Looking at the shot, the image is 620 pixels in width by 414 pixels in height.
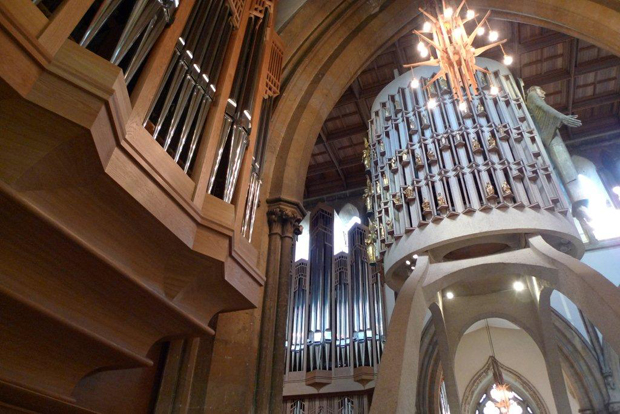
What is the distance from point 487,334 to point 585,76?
7.66 meters

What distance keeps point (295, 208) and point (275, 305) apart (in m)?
1.17

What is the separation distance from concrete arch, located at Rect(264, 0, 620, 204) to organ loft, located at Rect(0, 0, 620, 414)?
3 cm

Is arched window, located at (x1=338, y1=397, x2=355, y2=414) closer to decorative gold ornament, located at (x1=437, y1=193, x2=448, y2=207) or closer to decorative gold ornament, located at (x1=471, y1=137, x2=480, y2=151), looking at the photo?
decorative gold ornament, located at (x1=437, y1=193, x2=448, y2=207)

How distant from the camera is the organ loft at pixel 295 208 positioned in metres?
2.29

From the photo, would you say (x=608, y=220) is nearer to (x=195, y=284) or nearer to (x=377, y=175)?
(x=377, y=175)

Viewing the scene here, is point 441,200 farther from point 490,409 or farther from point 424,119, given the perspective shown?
point 490,409

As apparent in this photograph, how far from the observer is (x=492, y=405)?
42.0ft

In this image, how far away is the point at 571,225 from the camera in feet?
22.5

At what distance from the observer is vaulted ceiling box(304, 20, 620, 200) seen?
10.2 metres

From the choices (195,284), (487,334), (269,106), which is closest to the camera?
(195,284)

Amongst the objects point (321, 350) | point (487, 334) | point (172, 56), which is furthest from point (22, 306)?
point (487, 334)

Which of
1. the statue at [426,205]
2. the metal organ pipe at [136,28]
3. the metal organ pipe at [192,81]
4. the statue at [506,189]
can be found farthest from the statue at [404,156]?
the metal organ pipe at [136,28]

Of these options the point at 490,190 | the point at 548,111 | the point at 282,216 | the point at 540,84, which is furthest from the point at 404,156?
the point at 540,84

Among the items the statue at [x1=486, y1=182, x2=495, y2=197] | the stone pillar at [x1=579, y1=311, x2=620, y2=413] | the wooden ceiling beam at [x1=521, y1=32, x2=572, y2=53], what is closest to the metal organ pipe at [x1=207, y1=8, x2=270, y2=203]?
the statue at [x1=486, y1=182, x2=495, y2=197]
